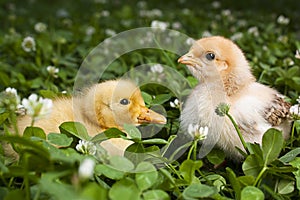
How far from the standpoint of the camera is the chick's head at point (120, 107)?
139 centimetres

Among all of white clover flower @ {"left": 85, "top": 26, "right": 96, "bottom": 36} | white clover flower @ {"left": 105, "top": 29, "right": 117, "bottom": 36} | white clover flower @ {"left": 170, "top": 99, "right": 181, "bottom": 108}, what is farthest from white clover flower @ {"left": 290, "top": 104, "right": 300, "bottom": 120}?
white clover flower @ {"left": 85, "top": 26, "right": 96, "bottom": 36}

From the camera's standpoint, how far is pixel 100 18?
9.92ft

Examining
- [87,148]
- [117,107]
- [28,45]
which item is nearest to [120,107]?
[117,107]

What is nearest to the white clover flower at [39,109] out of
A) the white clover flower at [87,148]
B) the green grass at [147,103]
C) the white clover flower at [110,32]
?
the green grass at [147,103]

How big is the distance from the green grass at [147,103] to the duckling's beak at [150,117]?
4 cm

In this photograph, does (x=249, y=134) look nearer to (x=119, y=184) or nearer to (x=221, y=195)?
(x=221, y=195)

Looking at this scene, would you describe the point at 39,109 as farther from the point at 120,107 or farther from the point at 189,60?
the point at 189,60

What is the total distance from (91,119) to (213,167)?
0.34 metres

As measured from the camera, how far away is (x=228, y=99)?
1431 mm

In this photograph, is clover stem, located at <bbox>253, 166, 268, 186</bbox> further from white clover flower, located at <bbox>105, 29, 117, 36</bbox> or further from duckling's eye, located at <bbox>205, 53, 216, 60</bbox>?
white clover flower, located at <bbox>105, 29, 117, 36</bbox>

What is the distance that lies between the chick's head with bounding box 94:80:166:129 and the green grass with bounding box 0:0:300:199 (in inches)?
1.8

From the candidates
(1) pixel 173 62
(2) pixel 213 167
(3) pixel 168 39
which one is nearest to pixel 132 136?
(2) pixel 213 167

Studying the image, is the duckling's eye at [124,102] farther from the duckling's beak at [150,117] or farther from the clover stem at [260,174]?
the clover stem at [260,174]

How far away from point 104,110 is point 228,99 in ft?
1.09
